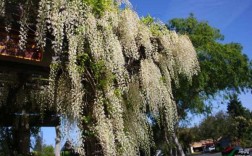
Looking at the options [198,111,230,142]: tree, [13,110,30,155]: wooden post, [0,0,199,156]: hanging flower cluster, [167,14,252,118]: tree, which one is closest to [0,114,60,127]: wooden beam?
[13,110,30,155]: wooden post

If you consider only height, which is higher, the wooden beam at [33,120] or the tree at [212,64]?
the tree at [212,64]

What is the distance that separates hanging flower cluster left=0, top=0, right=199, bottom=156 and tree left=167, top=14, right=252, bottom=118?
31.6ft

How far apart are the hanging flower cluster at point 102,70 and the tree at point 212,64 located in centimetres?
963

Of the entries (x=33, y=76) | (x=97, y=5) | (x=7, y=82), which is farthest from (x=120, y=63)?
(x=7, y=82)

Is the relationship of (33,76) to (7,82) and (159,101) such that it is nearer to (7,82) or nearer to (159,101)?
(7,82)

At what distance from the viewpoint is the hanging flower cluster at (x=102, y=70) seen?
550 cm

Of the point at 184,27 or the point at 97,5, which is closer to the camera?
the point at 97,5

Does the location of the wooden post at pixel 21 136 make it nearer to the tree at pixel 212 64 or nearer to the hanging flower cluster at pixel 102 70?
the hanging flower cluster at pixel 102 70

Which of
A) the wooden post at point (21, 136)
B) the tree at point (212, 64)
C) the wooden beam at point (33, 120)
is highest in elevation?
the tree at point (212, 64)

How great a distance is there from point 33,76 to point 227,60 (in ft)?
41.7

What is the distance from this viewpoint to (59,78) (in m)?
5.89

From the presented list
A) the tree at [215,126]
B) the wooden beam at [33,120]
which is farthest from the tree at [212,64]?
the tree at [215,126]

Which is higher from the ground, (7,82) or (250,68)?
(250,68)

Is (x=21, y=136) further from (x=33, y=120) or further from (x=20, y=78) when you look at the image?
(x=20, y=78)
